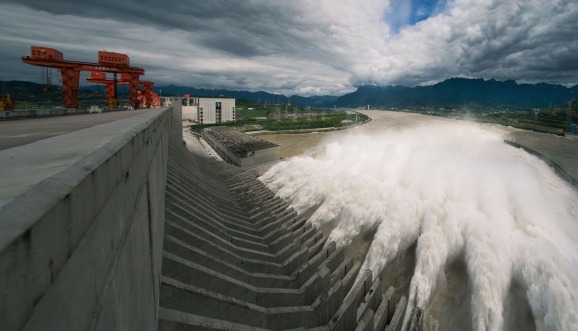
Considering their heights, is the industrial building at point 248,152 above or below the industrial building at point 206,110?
below

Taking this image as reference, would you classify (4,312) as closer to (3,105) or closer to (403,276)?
(403,276)

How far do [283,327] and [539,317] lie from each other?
33.0ft

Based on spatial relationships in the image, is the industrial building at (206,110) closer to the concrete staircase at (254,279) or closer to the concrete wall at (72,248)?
the concrete staircase at (254,279)

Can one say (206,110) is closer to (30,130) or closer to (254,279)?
(30,130)

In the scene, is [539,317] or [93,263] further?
[539,317]

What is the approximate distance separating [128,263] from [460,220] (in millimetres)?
16617

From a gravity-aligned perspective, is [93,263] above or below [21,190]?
below

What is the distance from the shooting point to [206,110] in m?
120

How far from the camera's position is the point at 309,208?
2092cm

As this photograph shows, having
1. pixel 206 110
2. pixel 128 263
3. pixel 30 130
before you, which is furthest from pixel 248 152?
pixel 206 110

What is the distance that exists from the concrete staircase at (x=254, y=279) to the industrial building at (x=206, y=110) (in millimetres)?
110581

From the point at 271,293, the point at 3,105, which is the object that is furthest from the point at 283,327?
the point at 3,105

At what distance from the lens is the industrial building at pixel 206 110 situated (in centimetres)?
11900

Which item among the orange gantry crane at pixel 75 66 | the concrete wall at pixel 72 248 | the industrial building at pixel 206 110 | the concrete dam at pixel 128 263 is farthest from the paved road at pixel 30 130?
the industrial building at pixel 206 110
